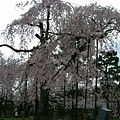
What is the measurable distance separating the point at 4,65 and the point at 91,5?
6528 mm

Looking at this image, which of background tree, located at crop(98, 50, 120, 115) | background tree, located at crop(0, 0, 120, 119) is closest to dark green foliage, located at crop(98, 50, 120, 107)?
background tree, located at crop(98, 50, 120, 115)

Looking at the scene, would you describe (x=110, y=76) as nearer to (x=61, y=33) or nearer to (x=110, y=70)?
(x=110, y=70)

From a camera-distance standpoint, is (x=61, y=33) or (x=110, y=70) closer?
(x=61, y=33)

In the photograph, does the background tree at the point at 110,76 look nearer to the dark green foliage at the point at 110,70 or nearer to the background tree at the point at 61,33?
the dark green foliage at the point at 110,70

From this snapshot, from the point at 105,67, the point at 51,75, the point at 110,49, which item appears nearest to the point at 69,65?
the point at 51,75

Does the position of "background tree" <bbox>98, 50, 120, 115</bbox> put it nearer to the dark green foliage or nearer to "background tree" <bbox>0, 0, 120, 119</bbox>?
the dark green foliage

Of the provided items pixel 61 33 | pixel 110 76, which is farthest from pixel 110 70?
pixel 61 33

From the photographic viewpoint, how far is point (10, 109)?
119 ft

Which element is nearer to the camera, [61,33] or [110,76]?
[61,33]

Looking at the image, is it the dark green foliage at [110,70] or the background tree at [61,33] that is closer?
the background tree at [61,33]

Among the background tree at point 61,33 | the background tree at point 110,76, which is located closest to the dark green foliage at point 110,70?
the background tree at point 110,76

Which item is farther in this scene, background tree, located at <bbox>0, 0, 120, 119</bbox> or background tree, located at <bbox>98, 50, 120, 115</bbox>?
background tree, located at <bbox>98, 50, 120, 115</bbox>

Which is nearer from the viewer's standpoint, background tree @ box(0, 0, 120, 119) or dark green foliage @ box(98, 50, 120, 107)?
background tree @ box(0, 0, 120, 119)

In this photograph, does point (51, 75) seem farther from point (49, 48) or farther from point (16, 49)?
point (16, 49)
